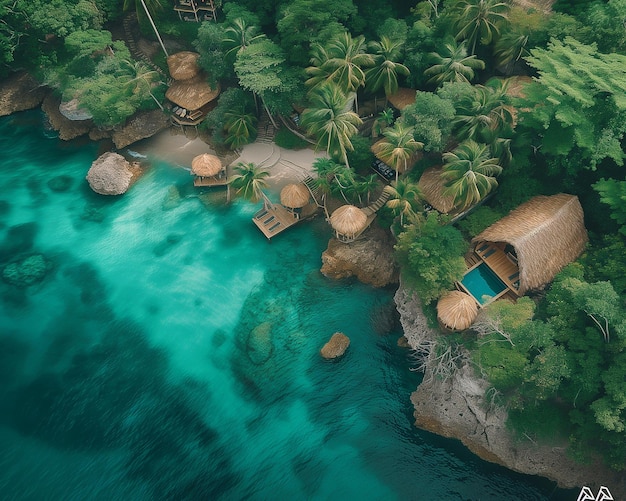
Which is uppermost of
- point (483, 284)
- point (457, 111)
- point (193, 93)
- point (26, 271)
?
point (457, 111)

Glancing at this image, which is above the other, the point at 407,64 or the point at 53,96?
the point at 407,64

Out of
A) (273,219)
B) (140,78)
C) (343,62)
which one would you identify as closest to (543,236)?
(343,62)

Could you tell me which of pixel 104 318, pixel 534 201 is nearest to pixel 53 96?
pixel 104 318

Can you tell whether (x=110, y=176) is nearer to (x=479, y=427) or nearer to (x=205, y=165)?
(x=205, y=165)

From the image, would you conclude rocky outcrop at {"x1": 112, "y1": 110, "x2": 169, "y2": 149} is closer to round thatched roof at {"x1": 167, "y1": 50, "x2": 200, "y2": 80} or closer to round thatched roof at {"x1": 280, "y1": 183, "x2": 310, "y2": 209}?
round thatched roof at {"x1": 167, "y1": 50, "x2": 200, "y2": 80}

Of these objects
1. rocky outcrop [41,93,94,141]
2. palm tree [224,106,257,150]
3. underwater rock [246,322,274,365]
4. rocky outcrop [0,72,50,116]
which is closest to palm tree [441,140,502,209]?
underwater rock [246,322,274,365]

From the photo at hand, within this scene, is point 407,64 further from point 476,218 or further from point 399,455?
point 399,455
